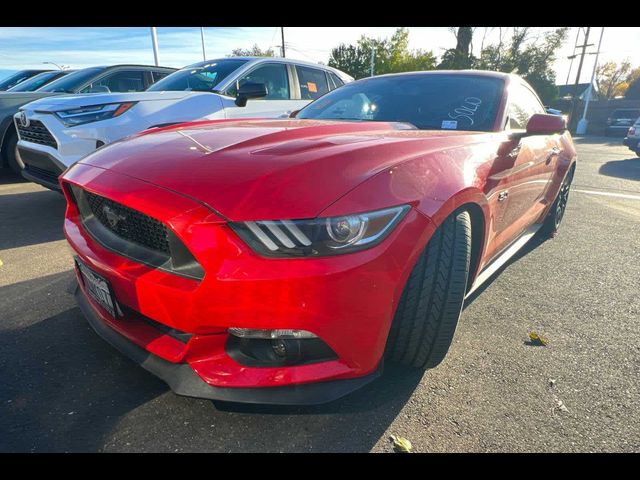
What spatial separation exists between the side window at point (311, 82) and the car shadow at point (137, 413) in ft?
15.4

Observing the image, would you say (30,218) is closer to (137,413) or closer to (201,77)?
(201,77)

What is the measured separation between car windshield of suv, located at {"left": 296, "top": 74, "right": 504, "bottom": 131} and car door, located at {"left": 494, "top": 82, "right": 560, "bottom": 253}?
0.17m

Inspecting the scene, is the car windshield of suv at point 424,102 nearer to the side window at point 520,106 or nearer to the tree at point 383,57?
the side window at point 520,106

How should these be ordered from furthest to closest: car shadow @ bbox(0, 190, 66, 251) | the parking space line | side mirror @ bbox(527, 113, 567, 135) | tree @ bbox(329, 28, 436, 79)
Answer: tree @ bbox(329, 28, 436, 79) < the parking space line < car shadow @ bbox(0, 190, 66, 251) < side mirror @ bbox(527, 113, 567, 135)

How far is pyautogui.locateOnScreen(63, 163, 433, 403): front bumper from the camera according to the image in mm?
1253

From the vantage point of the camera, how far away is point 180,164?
1505mm

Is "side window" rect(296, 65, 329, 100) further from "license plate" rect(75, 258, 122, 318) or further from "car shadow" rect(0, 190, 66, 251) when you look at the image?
"license plate" rect(75, 258, 122, 318)

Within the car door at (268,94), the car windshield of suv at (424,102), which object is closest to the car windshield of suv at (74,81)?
the car door at (268,94)

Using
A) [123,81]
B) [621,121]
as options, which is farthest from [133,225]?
[621,121]

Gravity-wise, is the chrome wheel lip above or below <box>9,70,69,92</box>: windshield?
below

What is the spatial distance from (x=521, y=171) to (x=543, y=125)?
1.04 ft

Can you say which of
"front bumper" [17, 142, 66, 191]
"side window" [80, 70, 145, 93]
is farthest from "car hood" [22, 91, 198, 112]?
"side window" [80, 70, 145, 93]

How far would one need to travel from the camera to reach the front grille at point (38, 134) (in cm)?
374

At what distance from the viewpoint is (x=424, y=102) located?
8.88ft
